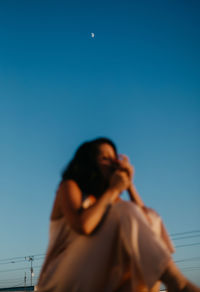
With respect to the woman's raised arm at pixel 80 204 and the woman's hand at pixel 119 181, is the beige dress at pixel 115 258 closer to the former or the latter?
the woman's raised arm at pixel 80 204

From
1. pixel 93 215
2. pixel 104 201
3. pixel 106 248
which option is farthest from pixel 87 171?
pixel 106 248

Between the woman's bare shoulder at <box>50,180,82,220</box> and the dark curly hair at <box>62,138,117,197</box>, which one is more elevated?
the dark curly hair at <box>62,138,117,197</box>

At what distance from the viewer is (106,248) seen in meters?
1.93

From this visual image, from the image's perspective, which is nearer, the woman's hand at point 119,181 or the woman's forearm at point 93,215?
the woman's forearm at point 93,215

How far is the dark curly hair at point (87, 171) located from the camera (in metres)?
2.51

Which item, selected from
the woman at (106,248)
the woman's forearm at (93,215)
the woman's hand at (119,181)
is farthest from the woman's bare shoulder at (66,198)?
the woman's hand at (119,181)

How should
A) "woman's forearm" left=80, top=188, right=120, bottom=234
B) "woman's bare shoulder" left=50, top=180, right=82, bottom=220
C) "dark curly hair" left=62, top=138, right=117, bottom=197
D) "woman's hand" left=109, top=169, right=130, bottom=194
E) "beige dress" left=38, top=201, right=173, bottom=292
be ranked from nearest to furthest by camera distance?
"beige dress" left=38, top=201, right=173, bottom=292 < "woman's forearm" left=80, top=188, right=120, bottom=234 < "woman's bare shoulder" left=50, top=180, right=82, bottom=220 < "woman's hand" left=109, top=169, right=130, bottom=194 < "dark curly hair" left=62, top=138, right=117, bottom=197

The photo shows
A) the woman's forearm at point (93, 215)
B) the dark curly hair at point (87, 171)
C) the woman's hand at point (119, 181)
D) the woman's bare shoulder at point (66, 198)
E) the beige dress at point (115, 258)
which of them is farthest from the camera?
the dark curly hair at point (87, 171)

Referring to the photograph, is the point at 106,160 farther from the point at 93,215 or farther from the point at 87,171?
the point at 93,215

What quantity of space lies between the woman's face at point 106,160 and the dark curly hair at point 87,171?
31 millimetres

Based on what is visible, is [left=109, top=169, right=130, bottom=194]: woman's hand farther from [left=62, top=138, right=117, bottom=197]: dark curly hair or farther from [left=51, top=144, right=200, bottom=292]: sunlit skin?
[left=62, top=138, right=117, bottom=197]: dark curly hair

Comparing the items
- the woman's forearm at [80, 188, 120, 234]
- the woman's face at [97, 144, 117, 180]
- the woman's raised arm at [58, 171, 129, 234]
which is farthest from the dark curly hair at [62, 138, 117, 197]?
the woman's forearm at [80, 188, 120, 234]

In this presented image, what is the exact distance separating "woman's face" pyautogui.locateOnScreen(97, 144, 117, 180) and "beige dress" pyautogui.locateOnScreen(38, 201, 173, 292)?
0.48 meters

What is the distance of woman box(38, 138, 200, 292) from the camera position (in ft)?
6.07
